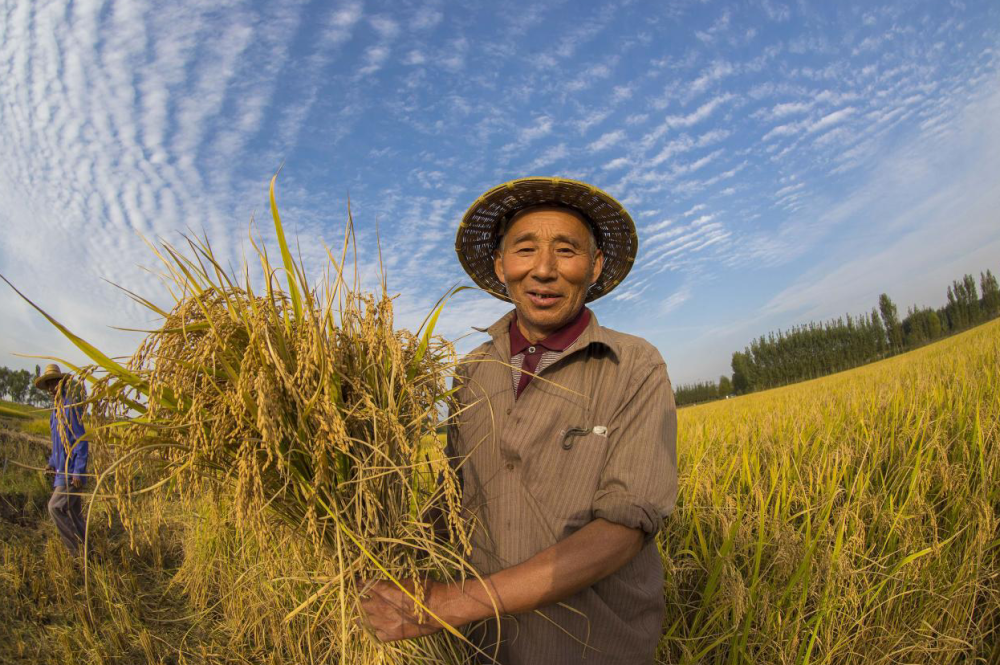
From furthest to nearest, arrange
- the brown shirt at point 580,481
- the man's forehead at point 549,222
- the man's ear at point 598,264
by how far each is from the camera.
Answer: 1. the man's ear at point 598,264
2. the man's forehead at point 549,222
3. the brown shirt at point 580,481

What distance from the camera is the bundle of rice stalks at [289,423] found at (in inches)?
41.7

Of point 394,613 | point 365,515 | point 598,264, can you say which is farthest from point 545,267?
point 394,613

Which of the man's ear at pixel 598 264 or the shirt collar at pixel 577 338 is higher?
the man's ear at pixel 598 264

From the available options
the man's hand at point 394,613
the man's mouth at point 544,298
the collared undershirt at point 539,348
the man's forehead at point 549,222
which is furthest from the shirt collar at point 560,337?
the man's hand at point 394,613

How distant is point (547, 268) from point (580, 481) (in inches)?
28.3

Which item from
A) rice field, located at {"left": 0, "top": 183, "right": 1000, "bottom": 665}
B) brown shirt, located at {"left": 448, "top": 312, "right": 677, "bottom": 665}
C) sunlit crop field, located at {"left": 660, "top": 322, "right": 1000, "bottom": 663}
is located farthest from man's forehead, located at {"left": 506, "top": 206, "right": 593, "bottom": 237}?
sunlit crop field, located at {"left": 660, "top": 322, "right": 1000, "bottom": 663}

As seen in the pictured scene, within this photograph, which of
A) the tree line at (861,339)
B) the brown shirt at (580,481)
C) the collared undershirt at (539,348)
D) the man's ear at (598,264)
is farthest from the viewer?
the tree line at (861,339)

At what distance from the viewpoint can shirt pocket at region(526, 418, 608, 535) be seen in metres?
1.40

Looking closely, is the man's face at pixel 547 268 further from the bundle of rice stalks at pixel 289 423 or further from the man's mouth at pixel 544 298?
the bundle of rice stalks at pixel 289 423

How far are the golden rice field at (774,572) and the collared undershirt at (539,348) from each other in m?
0.82

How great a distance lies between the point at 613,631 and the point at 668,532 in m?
1.54

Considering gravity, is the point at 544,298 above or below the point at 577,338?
above

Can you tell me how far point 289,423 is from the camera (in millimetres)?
1085

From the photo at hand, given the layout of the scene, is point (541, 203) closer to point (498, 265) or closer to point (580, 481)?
point (498, 265)
